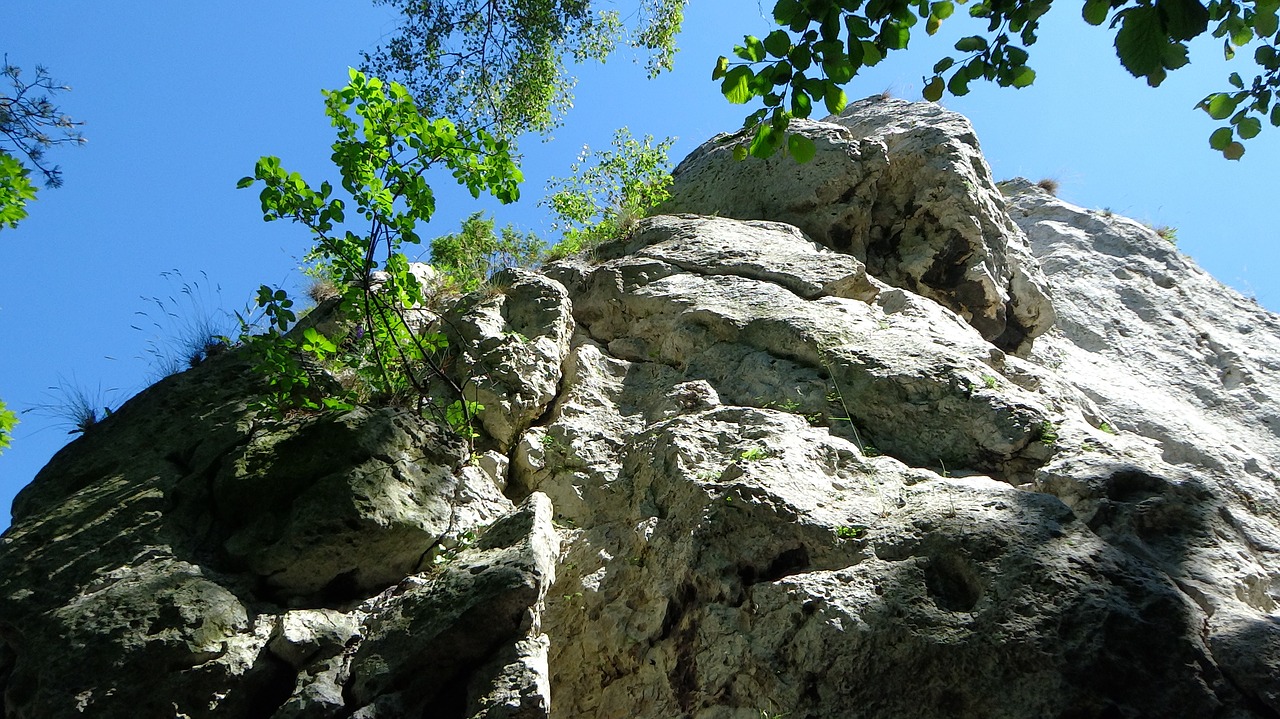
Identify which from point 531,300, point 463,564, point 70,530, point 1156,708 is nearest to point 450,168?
point 531,300

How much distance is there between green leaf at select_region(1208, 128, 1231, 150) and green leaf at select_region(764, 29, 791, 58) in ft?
6.74

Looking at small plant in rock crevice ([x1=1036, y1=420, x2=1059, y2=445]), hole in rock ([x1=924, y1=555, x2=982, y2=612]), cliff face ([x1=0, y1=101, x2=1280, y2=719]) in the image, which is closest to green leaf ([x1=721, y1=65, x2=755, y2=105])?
cliff face ([x1=0, y1=101, x2=1280, y2=719])

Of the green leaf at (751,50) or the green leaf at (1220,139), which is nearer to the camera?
the green leaf at (751,50)

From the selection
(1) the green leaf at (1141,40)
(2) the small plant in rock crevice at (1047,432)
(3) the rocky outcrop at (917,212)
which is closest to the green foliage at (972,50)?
(1) the green leaf at (1141,40)

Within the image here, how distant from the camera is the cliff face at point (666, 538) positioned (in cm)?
384

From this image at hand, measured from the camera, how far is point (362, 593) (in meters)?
4.76

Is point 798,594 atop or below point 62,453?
below

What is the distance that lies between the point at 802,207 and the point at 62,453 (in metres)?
6.24

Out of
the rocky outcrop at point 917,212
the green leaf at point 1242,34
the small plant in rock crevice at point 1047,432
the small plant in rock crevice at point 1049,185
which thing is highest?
the small plant in rock crevice at point 1049,185

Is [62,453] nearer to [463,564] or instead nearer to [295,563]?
[295,563]

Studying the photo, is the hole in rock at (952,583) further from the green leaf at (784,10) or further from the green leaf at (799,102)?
the green leaf at (784,10)

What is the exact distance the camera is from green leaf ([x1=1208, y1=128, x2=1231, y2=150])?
154 inches

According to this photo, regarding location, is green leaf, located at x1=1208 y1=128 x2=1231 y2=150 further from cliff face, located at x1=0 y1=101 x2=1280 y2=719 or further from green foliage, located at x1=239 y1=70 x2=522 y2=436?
green foliage, located at x1=239 y1=70 x2=522 y2=436

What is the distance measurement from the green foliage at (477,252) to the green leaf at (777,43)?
4.31 m
